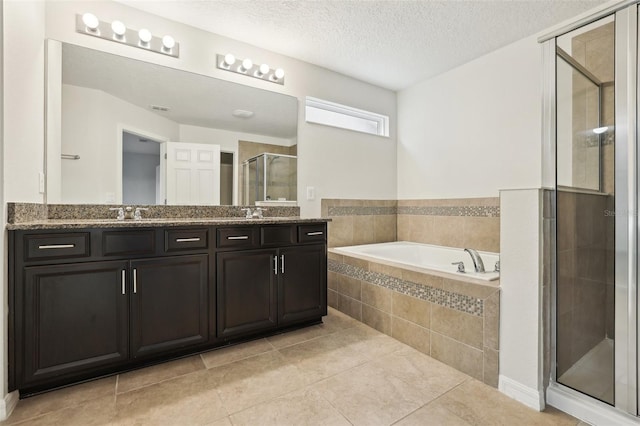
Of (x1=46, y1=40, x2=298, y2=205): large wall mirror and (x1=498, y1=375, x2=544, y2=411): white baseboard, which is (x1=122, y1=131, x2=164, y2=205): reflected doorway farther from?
(x1=498, y1=375, x2=544, y2=411): white baseboard

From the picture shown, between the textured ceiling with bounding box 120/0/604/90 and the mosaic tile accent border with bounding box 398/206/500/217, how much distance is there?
147 cm

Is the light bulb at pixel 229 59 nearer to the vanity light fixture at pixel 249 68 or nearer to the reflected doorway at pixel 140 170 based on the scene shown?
the vanity light fixture at pixel 249 68

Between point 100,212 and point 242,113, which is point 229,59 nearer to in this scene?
point 242,113

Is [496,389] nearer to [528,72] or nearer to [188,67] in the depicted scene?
[528,72]

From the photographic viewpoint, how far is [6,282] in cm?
147

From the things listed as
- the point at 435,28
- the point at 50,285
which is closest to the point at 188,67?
the point at 50,285

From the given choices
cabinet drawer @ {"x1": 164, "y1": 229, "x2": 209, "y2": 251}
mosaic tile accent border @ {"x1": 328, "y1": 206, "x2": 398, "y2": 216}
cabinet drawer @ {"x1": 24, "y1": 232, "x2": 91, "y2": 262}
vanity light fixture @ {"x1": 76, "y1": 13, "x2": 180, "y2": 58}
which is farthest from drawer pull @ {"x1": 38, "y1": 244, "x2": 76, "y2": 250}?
mosaic tile accent border @ {"x1": 328, "y1": 206, "x2": 398, "y2": 216}

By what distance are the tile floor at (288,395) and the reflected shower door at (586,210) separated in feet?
1.08

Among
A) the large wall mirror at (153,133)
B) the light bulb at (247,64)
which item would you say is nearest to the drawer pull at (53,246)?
the large wall mirror at (153,133)

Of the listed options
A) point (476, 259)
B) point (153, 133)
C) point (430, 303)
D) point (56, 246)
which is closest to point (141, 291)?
point (56, 246)

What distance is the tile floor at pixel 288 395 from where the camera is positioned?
1.44 meters

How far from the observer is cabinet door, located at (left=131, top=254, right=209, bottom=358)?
5.88 feet

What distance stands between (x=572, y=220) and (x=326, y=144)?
220 centimetres

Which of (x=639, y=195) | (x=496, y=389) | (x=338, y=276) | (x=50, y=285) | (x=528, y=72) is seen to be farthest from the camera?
(x=338, y=276)
